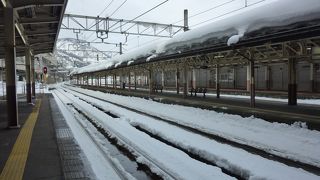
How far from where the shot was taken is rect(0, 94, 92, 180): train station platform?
6504 mm

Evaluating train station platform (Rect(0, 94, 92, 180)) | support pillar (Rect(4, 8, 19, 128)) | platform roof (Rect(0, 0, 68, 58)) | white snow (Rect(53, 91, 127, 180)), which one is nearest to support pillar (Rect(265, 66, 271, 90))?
platform roof (Rect(0, 0, 68, 58))

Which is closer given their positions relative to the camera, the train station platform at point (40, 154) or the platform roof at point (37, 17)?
the train station platform at point (40, 154)

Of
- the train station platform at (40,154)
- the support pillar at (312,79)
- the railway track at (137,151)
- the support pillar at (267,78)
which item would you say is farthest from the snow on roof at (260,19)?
the support pillar at (267,78)

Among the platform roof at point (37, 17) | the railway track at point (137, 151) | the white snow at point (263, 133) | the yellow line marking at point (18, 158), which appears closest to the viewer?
the yellow line marking at point (18, 158)

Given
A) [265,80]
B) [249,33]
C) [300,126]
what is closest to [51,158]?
[300,126]

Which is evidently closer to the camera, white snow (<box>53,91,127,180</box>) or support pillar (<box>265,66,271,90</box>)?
white snow (<box>53,91,127,180</box>)

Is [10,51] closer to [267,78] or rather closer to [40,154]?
[40,154]

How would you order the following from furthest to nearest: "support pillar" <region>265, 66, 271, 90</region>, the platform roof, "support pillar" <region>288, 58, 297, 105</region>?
"support pillar" <region>265, 66, 271, 90</region> < "support pillar" <region>288, 58, 297, 105</region> < the platform roof

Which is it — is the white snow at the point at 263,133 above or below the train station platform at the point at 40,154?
below

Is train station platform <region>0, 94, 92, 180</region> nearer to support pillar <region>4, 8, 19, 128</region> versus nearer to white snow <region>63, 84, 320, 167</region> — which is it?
support pillar <region>4, 8, 19, 128</region>

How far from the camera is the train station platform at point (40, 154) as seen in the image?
6504mm

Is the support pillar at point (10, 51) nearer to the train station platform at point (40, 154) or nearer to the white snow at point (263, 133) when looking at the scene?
the train station platform at point (40, 154)

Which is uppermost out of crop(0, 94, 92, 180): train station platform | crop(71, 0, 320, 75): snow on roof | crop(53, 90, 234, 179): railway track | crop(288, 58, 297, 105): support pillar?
crop(71, 0, 320, 75): snow on roof

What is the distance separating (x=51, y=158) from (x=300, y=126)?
7.90m
